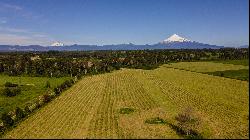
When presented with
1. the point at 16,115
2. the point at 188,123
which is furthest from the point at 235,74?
the point at 16,115

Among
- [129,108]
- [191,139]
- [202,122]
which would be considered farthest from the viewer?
[129,108]

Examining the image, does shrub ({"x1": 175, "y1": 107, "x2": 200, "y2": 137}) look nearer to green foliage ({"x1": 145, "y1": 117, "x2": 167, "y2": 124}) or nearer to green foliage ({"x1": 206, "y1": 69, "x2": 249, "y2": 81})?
green foliage ({"x1": 145, "y1": 117, "x2": 167, "y2": 124})

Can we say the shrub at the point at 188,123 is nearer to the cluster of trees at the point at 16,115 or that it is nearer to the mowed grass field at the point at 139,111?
the mowed grass field at the point at 139,111

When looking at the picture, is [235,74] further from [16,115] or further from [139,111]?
[16,115]

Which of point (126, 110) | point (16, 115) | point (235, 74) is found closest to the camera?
point (16, 115)

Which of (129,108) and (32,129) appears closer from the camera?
(32,129)

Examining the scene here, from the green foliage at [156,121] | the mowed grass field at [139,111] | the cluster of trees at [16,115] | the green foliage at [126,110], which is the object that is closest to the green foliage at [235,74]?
the mowed grass field at [139,111]

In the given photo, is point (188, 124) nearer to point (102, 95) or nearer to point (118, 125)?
point (118, 125)

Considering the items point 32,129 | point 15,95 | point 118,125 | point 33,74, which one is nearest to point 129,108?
point 118,125

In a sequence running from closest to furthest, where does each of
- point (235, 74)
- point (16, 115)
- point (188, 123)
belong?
point (188, 123)
point (16, 115)
point (235, 74)
